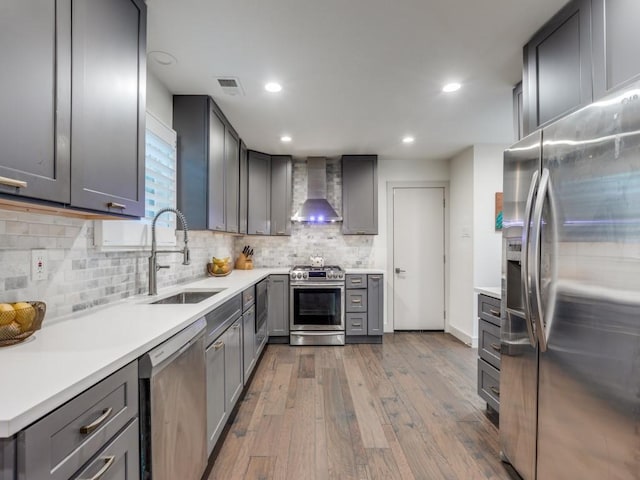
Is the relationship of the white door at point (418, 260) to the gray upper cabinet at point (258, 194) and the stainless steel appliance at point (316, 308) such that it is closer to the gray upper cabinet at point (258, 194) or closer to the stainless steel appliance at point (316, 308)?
the stainless steel appliance at point (316, 308)

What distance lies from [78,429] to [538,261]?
1760 mm

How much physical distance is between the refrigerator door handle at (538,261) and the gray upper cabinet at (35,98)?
1.90 m

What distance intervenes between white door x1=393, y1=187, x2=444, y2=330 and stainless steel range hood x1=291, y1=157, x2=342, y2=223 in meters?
1.06

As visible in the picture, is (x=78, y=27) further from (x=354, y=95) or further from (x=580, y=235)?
(x=580, y=235)

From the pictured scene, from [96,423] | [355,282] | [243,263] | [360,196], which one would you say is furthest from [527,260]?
[243,263]

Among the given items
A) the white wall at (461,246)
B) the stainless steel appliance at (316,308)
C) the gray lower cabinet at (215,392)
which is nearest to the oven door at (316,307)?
the stainless steel appliance at (316,308)

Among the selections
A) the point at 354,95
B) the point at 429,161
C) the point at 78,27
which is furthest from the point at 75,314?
the point at 429,161

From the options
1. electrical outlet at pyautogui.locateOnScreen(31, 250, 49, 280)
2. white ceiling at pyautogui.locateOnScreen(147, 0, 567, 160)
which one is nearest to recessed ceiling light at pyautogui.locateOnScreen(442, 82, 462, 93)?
white ceiling at pyautogui.locateOnScreen(147, 0, 567, 160)

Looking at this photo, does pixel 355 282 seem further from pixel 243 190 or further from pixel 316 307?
pixel 243 190

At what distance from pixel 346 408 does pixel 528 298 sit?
5.29 ft

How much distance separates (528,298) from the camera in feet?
4.69

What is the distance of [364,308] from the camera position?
3.94 meters

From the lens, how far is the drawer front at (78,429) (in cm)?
64

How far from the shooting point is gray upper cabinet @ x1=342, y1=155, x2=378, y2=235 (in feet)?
14.0
